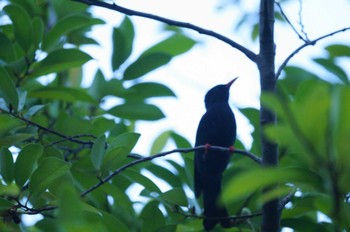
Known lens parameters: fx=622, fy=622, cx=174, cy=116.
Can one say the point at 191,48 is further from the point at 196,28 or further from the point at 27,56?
the point at 196,28

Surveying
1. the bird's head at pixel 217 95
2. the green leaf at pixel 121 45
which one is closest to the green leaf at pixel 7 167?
the green leaf at pixel 121 45

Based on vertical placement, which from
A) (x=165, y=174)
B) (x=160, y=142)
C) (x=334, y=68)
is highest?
(x=334, y=68)

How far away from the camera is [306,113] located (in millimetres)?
1501

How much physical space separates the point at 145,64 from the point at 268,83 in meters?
1.98

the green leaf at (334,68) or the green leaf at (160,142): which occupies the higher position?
the green leaf at (334,68)

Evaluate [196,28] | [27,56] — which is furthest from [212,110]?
[196,28]

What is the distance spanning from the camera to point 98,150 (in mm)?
3154

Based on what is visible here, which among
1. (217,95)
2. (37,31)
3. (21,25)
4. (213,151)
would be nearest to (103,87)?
(37,31)

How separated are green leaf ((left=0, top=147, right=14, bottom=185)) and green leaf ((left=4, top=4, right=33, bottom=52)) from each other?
47.8 inches

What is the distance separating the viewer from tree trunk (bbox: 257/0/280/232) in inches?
101

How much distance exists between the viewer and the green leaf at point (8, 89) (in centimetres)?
341

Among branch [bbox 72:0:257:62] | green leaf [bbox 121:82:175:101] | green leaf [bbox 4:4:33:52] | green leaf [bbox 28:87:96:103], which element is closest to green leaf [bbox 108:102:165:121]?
green leaf [bbox 121:82:175:101]

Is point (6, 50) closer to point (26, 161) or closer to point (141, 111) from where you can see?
point (141, 111)

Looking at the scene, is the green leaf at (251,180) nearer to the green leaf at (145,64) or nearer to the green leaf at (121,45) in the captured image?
the green leaf at (145,64)
